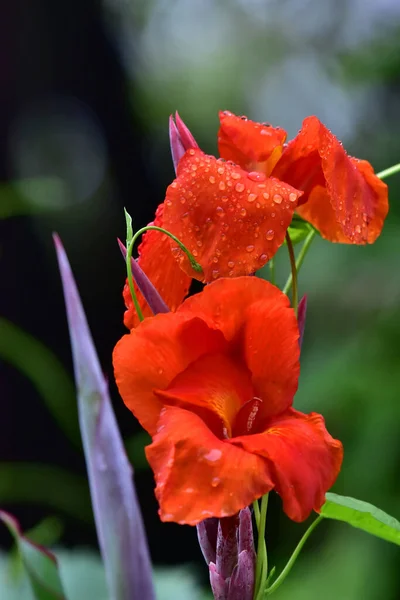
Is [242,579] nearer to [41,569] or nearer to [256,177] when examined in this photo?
[41,569]

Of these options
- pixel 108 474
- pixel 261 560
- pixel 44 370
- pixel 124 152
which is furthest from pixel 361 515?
pixel 124 152

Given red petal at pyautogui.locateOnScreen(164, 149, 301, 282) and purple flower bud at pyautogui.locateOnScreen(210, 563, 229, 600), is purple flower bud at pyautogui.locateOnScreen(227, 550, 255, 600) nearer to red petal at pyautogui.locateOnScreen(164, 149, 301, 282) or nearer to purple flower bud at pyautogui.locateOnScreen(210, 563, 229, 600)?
purple flower bud at pyautogui.locateOnScreen(210, 563, 229, 600)

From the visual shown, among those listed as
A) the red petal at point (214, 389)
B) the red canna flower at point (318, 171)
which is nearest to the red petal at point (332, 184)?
the red canna flower at point (318, 171)

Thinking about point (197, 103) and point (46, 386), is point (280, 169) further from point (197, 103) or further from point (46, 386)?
point (197, 103)

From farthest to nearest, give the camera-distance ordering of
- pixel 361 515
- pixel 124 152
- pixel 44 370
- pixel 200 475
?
pixel 124 152, pixel 44 370, pixel 361 515, pixel 200 475

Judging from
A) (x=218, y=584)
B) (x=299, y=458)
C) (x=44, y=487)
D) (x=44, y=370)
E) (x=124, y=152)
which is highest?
(x=299, y=458)

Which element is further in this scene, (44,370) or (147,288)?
(44,370)

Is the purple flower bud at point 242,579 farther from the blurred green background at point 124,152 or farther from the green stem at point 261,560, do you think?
the blurred green background at point 124,152
